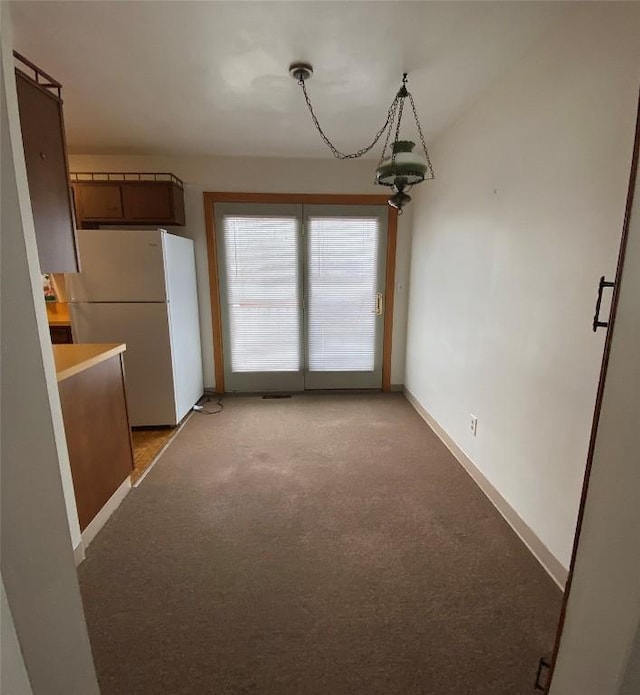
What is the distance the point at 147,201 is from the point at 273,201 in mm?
1198

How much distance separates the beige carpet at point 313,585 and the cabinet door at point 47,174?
1.50 metres

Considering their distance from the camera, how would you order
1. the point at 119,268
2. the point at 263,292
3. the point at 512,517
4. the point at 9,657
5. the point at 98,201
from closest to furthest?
1. the point at 9,657
2. the point at 512,517
3. the point at 119,268
4. the point at 98,201
5. the point at 263,292

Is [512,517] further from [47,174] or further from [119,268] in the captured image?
[119,268]

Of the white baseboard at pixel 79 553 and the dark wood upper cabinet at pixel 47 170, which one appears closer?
the dark wood upper cabinet at pixel 47 170

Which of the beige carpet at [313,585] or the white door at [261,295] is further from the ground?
the white door at [261,295]

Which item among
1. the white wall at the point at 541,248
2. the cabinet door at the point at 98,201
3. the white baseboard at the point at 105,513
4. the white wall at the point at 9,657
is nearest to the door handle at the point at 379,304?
the white wall at the point at 541,248

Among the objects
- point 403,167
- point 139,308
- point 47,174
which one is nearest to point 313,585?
point 403,167

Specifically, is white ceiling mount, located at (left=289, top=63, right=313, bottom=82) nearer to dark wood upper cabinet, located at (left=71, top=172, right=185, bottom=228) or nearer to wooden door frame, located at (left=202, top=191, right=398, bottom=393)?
wooden door frame, located at (left=202, top=191, right=398, bottom=393)

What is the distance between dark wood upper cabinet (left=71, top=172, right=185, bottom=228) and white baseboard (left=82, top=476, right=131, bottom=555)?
2.35m

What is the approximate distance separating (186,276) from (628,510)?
344 cm

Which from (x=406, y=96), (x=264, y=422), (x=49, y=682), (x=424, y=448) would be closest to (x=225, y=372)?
(x=264, y=422)

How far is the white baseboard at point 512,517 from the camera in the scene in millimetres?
1590

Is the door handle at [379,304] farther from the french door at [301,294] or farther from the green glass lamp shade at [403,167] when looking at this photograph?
the green glass lamp shade at [403,167]

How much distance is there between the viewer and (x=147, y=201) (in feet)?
10.5
